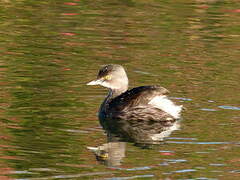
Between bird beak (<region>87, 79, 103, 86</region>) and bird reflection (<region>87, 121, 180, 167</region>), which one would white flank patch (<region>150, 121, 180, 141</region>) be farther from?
bird beak (<region>87, 79, 103, 86</region>)

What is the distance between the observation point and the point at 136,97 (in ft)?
41.5

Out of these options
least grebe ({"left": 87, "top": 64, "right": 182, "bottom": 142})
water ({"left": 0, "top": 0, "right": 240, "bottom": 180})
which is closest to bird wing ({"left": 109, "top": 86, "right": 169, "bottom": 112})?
least grebe ({"left": 87, "top": 64, "right": 182, "bottom": 142})

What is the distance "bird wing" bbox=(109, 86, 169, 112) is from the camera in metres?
12.5

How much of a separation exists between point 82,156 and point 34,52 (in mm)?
7248

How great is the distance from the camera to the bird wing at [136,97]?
12.5 meters

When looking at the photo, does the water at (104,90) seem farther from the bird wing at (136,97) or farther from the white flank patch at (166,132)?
the bird wing at (136,97)

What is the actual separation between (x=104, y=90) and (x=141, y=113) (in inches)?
88.2

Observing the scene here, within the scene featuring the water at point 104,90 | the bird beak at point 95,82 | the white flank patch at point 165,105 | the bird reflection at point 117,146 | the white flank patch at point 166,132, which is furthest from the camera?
the bird beak at point 95,82

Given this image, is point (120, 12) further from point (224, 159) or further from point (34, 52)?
point (224, 159)

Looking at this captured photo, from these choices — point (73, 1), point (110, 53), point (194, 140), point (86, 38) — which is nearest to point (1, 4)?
point (73, 1)

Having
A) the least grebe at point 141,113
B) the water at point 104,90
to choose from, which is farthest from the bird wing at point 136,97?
the water at point 104,90

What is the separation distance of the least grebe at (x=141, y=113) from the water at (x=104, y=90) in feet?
0.95

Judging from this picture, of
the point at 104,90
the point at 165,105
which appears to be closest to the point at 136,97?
the point at 165,105

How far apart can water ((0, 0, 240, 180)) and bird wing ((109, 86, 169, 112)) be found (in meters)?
0.50
